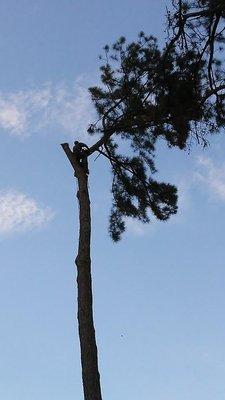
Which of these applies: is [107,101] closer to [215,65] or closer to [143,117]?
[143,117]

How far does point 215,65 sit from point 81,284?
4.50 meters

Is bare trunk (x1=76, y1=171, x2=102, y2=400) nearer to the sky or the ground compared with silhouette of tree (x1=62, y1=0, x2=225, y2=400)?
nearer to the ground

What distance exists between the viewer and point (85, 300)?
27.9 ft

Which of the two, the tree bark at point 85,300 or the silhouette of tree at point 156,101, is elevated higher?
the silhouette of tree at point 156,101

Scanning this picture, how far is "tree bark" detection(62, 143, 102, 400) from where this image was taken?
305 inches

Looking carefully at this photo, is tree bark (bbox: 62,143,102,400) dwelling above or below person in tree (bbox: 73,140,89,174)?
below

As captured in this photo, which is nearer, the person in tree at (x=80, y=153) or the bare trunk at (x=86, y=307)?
the bare trunk at (x=86, y=307)

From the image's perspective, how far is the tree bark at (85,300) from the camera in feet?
25.4

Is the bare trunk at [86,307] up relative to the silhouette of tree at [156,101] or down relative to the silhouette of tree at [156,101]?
down

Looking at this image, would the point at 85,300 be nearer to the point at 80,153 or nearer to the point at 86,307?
the point at 86,307

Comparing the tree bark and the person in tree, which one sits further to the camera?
the person in tree

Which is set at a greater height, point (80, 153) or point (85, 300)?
point (80, 153)

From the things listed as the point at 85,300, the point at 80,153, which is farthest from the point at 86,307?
the point at 80,153

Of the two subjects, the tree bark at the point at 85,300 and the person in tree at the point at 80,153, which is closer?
the tree bark at the point at 85,300
